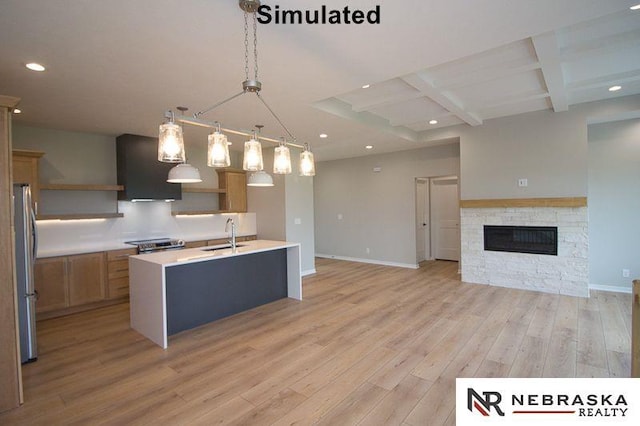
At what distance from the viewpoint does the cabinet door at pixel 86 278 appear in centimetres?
441

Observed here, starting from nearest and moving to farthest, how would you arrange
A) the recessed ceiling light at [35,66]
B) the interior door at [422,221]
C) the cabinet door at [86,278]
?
1. the recessed ceiling light at [35,66]
2. the cabinet door at [86,278]
3. the interior door at [422,221]

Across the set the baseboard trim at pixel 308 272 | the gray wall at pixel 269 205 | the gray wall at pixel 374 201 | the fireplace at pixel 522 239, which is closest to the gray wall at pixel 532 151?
the fireplace at pixel 522 239

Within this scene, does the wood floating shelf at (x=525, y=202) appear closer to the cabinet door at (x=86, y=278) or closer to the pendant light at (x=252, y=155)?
the pendant light at (x=252, y=155)

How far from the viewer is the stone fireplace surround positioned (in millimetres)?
4773

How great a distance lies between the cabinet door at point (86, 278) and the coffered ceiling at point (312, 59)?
1.95 m

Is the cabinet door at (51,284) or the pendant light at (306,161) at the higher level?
the pendant light at (306,161)

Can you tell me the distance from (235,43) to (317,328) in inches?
120

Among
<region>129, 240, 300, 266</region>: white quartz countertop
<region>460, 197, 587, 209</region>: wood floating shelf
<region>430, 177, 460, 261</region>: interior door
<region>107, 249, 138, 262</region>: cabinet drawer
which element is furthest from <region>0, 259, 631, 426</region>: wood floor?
<region>430, 177, 460, 261</region>: interior door

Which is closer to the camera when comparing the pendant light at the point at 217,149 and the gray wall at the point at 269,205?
the pendant light at the point at 217,149

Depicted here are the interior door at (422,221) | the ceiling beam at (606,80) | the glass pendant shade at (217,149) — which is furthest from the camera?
the interior door at (422,221)

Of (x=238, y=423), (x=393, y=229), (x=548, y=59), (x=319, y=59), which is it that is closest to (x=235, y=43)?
(x=319, y=59)

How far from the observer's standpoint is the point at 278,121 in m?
4.59

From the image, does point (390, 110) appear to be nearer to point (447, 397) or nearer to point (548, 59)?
point (548, 59)

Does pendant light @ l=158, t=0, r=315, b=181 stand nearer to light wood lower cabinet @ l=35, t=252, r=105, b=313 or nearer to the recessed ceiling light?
the recessed ceiling light
